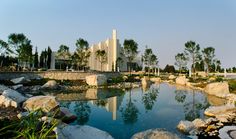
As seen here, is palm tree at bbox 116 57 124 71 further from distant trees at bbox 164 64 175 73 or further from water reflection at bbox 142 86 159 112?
water reflection at bbox 142 86 159 112

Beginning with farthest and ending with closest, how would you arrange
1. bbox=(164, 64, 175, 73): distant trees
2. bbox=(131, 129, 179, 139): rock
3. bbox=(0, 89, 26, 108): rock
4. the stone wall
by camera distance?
bbox=(164, 64, 175, 73): distant trees
the stone wall
bbox=(0, 89, 26, 108): rock
bbox=(131, 129, 179, 139): rock

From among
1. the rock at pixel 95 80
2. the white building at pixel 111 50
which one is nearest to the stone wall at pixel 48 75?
the rock at pixel 95 80

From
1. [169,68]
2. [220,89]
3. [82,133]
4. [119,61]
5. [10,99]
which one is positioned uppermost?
[119,61]

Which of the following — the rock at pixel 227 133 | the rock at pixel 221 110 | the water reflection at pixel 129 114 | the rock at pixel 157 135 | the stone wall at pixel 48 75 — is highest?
the stone wall at pixel 48 75

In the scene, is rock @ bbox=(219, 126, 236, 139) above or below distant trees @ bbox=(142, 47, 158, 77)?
below

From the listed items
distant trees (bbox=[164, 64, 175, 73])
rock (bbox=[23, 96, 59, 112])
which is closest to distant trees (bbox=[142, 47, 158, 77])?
distant trees (bbox=[164, 64, 175, 73])

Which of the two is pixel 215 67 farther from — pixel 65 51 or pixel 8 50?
pixel 8 50

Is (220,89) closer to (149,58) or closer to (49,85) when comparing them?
(49,85)

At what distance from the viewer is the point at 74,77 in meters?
43.7

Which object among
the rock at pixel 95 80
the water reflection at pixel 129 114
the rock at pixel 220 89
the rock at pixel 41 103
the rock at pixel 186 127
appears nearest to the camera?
the rock at pixel 186 127

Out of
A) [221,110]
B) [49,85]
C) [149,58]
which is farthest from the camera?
[149,58]

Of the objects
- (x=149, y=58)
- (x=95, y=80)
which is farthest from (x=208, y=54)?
(x=95, y=80)

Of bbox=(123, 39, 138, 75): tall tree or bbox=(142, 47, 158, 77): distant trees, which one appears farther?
bbox=(142, 47, 158, 77): distant trees

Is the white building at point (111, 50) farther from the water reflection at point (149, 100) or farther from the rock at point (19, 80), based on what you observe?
the water reflection at point (149, 100)
